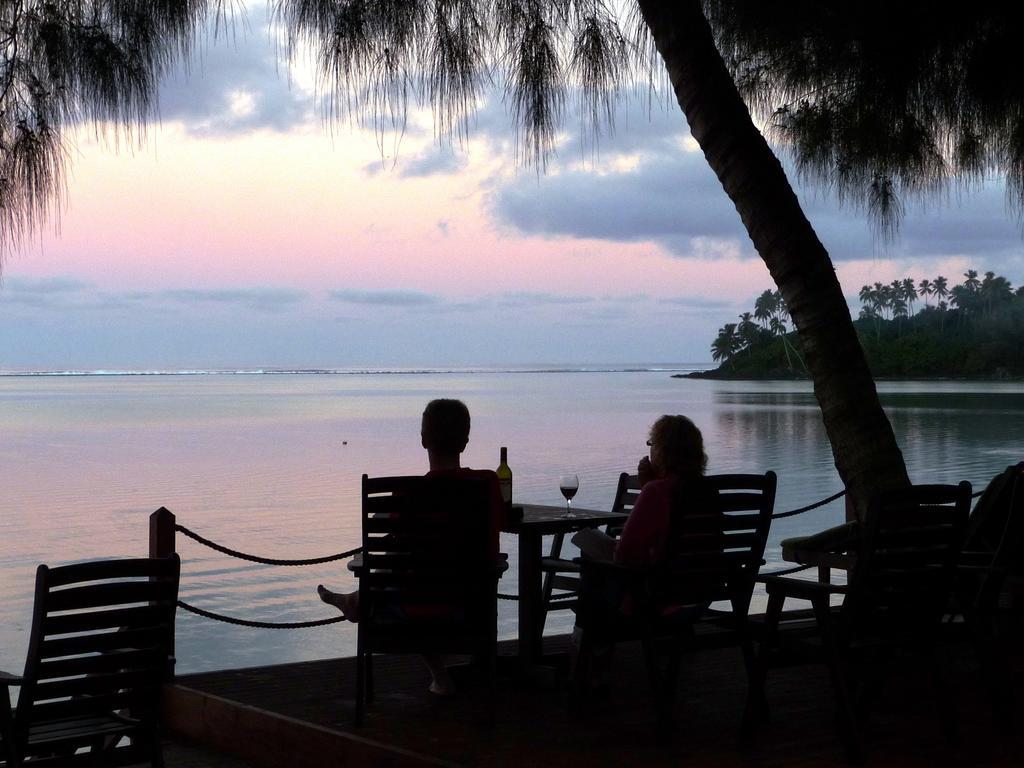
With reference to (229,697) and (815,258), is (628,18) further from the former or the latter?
(229,697)

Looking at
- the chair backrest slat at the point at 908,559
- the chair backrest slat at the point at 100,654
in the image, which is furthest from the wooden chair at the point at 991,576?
the chair backrest slat at the point at 100,654

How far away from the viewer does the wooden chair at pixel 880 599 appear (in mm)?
4395

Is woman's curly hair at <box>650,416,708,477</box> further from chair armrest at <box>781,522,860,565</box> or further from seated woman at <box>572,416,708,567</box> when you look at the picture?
chair armrest at <box>781,522,860,565</box>

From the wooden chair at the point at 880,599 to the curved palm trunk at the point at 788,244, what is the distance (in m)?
1.01

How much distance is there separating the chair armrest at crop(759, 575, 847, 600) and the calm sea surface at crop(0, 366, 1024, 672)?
6.25 meters

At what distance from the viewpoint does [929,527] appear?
463 centimetres

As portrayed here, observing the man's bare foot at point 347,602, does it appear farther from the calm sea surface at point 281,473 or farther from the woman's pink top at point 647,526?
the calm sea surface at point 281,473

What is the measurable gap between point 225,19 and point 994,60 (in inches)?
152

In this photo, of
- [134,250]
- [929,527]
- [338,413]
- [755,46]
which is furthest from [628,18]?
[338,413]

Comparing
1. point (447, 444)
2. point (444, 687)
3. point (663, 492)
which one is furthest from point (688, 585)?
point (444, 687)

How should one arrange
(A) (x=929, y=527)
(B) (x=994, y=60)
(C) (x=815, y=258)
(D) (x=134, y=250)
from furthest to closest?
(D) (x=134, y=250) → (B) (x=994, y=60) → (C) (x=815, y=258) → (A) (x=929, y=527)

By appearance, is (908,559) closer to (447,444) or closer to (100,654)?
(447,444)

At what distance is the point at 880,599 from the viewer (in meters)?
4.55

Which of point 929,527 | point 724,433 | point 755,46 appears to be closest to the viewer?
point 929,527
